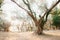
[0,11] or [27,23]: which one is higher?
[0,11]

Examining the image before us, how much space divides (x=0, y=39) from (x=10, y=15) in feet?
4.20

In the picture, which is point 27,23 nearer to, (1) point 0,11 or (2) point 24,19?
(2) point 24,19

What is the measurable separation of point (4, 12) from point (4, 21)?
0.91 feet

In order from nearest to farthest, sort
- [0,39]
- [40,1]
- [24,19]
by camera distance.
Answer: [0,39] < [40,1] < [24,19]

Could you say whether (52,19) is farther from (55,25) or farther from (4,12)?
(4,12)

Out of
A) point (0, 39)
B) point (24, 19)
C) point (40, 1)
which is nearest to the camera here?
point (0, 39)

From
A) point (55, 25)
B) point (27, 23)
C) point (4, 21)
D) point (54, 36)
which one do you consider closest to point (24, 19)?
point (27, 23)

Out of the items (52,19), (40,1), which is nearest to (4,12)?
(40,1)

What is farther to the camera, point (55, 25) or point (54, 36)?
point (55, 25)

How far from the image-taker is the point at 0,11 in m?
4.93

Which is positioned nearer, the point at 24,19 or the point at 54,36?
the point at 54,36

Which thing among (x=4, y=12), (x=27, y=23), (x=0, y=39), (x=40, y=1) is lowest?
(x=0, y=39)

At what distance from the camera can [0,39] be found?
3.90 m

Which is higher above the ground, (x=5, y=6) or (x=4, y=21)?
(x=5, y=6)
